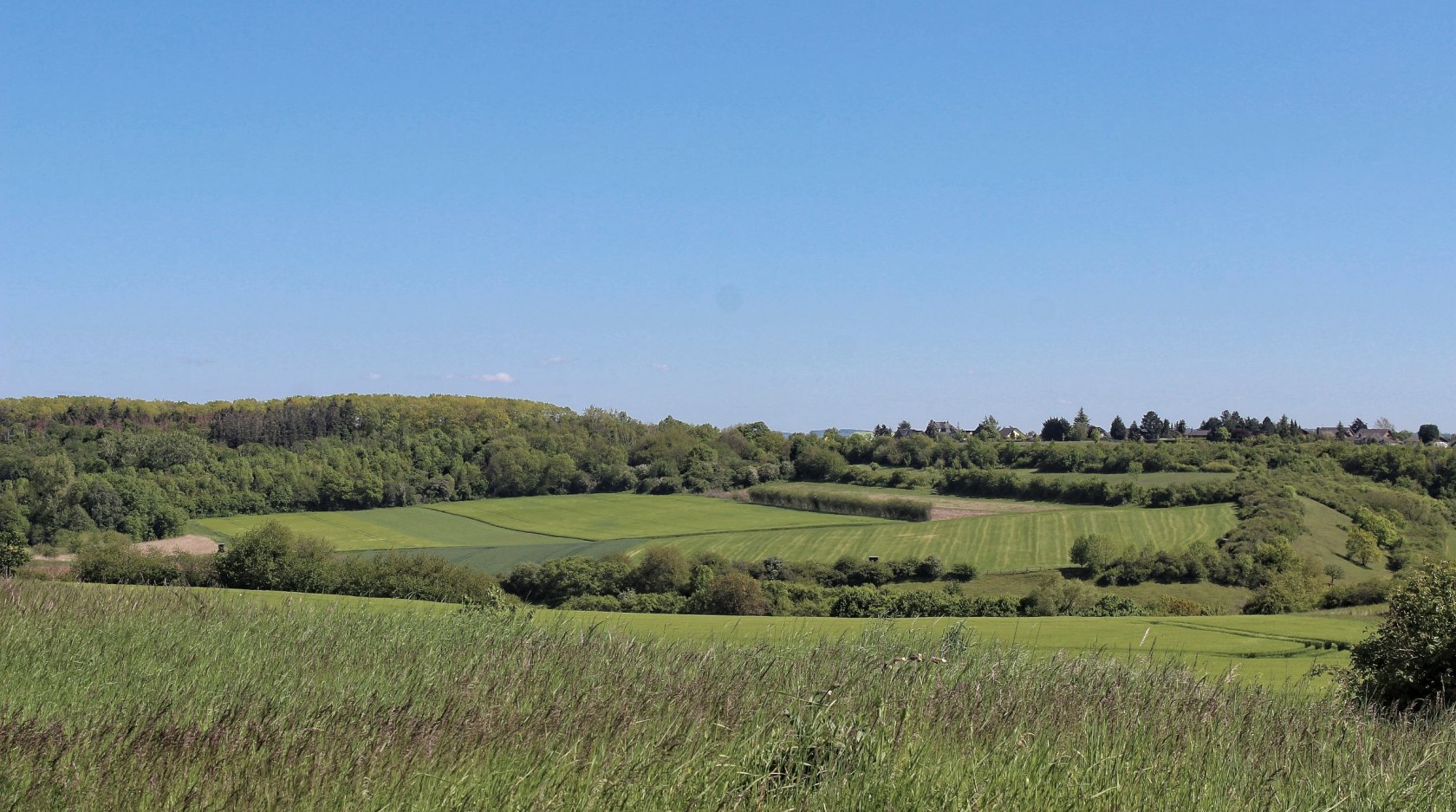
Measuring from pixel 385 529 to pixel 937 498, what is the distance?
4957 centimetres

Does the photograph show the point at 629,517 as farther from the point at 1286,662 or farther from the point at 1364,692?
the point at 1364,692

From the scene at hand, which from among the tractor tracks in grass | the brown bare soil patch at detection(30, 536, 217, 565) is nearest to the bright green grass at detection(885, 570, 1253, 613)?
the tractor tracks in grass

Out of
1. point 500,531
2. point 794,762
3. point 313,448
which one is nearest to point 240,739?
point 794,762

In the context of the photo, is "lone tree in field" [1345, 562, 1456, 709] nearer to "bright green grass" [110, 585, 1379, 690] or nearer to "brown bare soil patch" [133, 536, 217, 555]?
"bright green grass" [110, 585, 1379, 690]

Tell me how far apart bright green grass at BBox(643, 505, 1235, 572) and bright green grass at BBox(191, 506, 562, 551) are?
1513cm

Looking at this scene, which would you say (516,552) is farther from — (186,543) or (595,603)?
(595,603)

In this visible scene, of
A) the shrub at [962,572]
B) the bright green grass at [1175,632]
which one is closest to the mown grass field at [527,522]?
the shrub at [962,572]

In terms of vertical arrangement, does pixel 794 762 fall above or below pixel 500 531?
above

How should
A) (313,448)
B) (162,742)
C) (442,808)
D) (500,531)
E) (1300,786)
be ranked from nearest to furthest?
(442,808) < (162,742) < (1300,786) < (500,531) < (313,448)

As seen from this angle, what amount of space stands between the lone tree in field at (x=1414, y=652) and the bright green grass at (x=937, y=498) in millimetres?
76549

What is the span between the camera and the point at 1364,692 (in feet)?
33.6

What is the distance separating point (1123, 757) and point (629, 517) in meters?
87.2

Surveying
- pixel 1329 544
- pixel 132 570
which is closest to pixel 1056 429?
pixel 1329 544

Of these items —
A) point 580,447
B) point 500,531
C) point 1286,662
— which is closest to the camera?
point 1286,662
